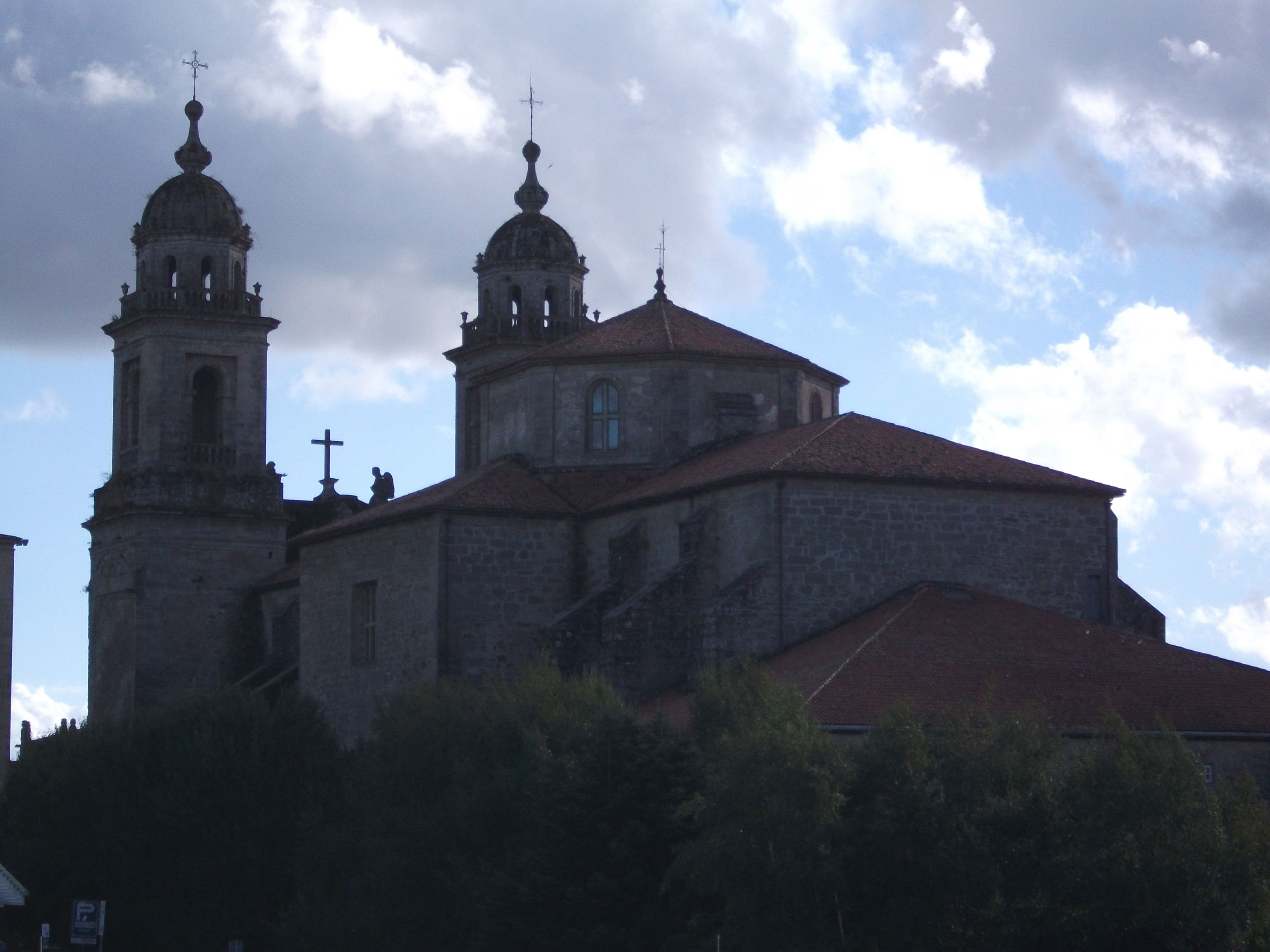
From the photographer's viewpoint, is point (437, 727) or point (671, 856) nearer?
point (671, 856)

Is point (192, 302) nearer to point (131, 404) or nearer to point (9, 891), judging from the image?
point (131, 404)

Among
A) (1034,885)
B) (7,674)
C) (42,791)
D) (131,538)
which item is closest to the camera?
(1034,885)

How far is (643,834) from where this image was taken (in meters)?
34.4

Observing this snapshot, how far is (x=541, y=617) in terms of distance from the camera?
46.0 meters

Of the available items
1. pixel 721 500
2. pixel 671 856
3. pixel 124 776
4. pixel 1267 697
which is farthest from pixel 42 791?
pixel 1267 697

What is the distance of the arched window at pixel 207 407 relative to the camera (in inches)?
2527

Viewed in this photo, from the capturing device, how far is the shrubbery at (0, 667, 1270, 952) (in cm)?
3052

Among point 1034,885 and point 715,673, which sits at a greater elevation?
point 715,673

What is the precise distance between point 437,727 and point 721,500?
23.7ft

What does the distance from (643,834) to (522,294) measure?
1370 inches

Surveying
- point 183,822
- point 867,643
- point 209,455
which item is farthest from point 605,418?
point 209,455

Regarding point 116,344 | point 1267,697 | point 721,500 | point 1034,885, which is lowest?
point 1034,885

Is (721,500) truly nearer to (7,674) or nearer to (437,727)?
(437,727)

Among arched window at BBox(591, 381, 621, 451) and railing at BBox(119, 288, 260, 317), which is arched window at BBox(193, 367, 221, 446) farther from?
arched window at BBox(591, 381, 621, 451)
